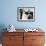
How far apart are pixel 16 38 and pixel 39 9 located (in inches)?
49.7

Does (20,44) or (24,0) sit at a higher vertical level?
(24,0)

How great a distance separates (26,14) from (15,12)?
1.21 ft

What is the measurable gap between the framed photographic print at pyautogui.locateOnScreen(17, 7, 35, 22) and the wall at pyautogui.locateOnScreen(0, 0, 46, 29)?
0.10 metres

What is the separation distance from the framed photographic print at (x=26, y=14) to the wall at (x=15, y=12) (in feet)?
0.32

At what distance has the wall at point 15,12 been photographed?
438 cm

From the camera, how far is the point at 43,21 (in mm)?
4422

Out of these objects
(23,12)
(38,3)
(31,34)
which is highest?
(38,3)

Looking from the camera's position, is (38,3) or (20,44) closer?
(20,44)

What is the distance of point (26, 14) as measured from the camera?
14.4 feet

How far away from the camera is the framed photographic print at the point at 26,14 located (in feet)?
14.4

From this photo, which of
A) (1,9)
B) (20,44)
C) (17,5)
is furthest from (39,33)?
(1,9)

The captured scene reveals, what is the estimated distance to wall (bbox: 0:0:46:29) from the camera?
172 inches

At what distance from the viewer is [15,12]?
439 centimetres

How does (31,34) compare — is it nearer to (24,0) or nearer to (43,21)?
(43,21)
